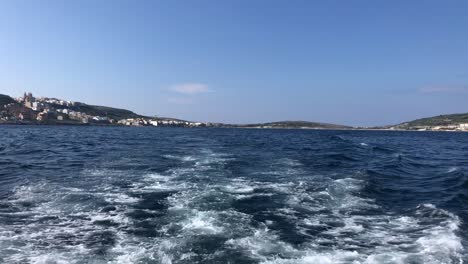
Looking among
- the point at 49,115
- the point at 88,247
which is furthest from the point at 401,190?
the point at 49,115

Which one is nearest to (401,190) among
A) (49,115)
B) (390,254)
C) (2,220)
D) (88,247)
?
(390,254)

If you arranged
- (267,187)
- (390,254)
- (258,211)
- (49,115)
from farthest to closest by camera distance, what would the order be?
1. (49,115)
2. (267,187)
3. (258,211)
4. (390,254)

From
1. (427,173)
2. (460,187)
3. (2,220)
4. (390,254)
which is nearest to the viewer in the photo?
(390,254)

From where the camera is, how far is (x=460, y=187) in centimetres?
2128

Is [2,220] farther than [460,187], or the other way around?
[460,187]

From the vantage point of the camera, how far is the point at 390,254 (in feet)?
34.7

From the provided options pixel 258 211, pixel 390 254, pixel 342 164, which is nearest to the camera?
pixel 390 254

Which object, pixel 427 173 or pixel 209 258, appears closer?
pixel 209 258

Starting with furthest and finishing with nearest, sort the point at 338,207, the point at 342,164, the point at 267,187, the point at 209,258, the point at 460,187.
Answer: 1. the point at 342,164
2. the point at 460,187
3. the point at 267,187
4. the point at 338,207
5. the point at 209,258

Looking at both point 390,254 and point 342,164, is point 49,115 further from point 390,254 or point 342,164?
point 390,254

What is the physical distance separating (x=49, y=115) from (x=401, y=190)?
18146cm

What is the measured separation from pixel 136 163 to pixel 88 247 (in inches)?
750

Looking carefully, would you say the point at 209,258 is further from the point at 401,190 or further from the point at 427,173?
the point at 427,173

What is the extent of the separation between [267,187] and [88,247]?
10889 millimetres
